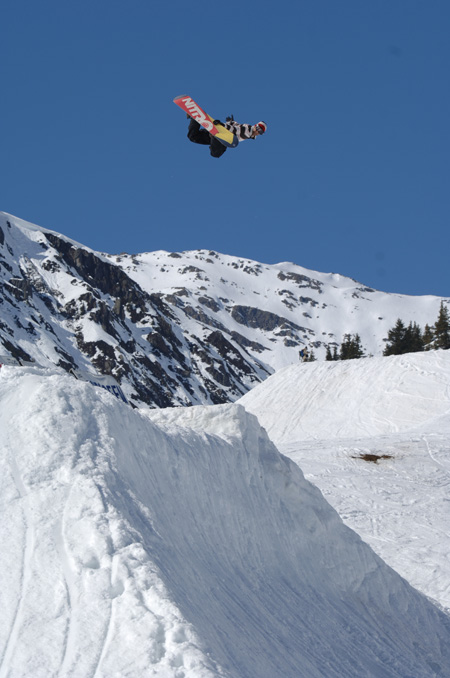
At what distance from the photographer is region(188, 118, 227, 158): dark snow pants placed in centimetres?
1571

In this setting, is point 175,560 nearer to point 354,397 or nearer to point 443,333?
point 354,397

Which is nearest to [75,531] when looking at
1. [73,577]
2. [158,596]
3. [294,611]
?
A: [73,577]

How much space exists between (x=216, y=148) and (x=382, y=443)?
2172cm

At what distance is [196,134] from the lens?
52.1 ft

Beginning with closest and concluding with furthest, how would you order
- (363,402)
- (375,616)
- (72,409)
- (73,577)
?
(73,577) < (72,409) < (375,616) < (363,402)

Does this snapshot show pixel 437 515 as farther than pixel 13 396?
Yes

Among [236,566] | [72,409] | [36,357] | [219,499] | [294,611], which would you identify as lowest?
[294,611]

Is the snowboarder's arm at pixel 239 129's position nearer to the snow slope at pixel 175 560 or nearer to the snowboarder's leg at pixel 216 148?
the snowboarder's leg at pixel 216 148

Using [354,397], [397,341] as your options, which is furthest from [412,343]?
[354,397]

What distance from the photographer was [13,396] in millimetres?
9461

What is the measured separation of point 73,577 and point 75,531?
24.5 inches

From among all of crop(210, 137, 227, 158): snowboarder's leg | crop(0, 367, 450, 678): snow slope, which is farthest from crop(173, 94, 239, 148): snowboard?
crop(0, 367, 450, 678): snow slope

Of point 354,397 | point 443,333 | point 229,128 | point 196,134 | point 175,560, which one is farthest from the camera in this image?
point 443,333

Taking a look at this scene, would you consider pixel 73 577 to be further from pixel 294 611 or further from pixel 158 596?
pixel 294 611
